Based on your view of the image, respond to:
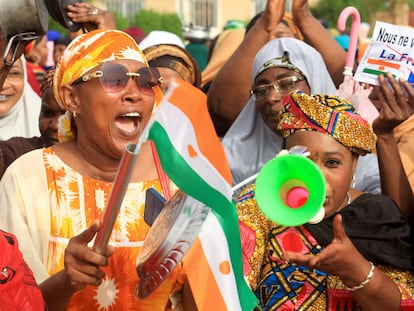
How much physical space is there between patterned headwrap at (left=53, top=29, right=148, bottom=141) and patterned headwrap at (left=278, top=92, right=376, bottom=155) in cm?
63

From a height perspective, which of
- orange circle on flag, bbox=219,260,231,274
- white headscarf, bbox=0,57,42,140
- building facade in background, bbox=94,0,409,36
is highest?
orange circle on flag, bbox=219,260,231,274

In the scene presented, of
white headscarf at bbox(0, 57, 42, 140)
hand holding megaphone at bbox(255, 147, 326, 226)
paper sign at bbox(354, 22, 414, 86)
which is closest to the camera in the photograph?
hand holding megaphone at bbox(255, 147, 326, 226)

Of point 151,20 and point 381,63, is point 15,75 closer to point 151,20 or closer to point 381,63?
point 381,63

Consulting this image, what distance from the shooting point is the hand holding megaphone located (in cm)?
300

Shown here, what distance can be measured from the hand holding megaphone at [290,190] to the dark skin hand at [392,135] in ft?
3.89

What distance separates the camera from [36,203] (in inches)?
134

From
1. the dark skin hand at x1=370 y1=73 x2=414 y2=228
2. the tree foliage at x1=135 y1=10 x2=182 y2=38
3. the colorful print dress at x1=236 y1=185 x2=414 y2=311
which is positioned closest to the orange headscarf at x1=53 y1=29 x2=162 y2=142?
the colorful print dress at x1=236 y1=185 x2=414 y2=311

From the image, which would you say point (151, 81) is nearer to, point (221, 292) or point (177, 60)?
point (221, 292)

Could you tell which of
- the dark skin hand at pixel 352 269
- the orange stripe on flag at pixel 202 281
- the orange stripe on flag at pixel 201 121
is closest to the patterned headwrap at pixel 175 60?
the dark skin hand at pixel 352 269

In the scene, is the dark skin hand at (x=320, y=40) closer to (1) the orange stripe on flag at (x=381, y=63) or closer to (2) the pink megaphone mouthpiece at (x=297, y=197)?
(1) the orange stripe on flag at (x=381, y=63)

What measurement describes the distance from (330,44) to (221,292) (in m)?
2.95

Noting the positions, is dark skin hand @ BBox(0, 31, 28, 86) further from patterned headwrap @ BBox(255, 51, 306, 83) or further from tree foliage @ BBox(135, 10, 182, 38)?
tree foliage @ BBox(135, 10, 182, 38)

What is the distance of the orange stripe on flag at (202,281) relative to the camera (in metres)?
3.08

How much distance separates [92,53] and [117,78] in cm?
14
